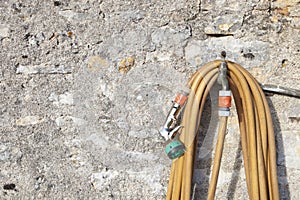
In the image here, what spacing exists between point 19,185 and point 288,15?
1.26 meters

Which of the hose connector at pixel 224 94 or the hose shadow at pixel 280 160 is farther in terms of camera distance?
the hose shadow at pixel 280 160

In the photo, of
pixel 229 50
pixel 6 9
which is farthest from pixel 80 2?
pixel 229 50

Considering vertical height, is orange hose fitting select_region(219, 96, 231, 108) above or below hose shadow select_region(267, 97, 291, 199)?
above

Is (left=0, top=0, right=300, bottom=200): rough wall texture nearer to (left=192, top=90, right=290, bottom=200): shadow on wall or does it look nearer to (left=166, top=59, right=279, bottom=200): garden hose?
(left=192, top=90, right=290, bottom=200): shadow on wall

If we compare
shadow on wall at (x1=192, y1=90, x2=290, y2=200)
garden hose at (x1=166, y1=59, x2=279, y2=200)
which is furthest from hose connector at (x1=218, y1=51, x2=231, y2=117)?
shadow on wall at (x1=192, y1=90, x2=290, y2=200)

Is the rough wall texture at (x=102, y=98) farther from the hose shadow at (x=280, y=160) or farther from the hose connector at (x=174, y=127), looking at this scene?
the hose connector at (x=174, y=127)

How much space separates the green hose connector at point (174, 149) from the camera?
1729mm

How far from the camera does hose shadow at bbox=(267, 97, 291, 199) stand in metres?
1.88

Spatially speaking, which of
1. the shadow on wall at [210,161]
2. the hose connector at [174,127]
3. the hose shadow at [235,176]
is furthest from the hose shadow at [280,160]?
the hose connector at [174,127]

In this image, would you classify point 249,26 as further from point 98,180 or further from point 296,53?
point 98,180

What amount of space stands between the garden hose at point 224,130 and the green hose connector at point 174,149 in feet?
0.11

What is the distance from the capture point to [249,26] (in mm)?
1868

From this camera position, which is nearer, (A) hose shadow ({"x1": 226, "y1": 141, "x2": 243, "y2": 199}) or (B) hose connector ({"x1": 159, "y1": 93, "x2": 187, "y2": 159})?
(B) hose connector ({"x1": 159, "y1": 93, "x2": 187, "y2": 159})

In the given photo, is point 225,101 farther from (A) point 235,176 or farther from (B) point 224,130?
(A) point 235,176
